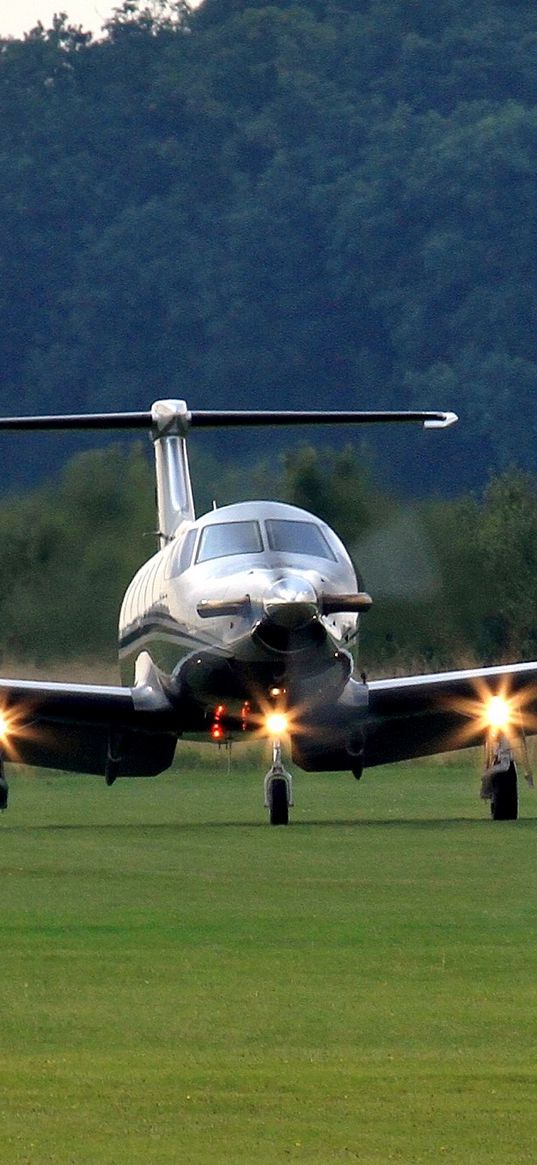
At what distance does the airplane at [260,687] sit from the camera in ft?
73.1

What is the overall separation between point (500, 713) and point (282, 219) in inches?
2738

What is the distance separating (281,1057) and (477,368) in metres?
74.4

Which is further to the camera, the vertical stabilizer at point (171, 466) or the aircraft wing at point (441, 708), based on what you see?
the vertical stabilizer at point (171, 466)

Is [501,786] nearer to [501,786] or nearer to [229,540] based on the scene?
[501,786]

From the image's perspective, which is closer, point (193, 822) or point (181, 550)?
point (193, 822)

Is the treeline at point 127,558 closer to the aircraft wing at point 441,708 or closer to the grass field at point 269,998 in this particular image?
the aircraft wing at point 441,708

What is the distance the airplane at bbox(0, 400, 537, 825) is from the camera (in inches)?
877

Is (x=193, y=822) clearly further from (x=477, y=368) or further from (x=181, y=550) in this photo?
(x=477, y=368)

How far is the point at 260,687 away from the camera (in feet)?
73.8

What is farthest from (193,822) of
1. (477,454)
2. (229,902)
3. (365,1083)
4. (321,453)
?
(477,454)

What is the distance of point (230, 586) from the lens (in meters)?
22.6

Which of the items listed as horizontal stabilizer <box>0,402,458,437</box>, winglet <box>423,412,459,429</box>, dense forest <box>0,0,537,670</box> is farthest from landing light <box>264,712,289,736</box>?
dense forest <box>0,0,537,670</box>

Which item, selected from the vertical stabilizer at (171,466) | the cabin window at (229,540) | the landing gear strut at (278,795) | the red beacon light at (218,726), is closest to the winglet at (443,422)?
the vertical stabilizer at (171,466)

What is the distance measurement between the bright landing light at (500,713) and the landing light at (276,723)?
87.4 inches
